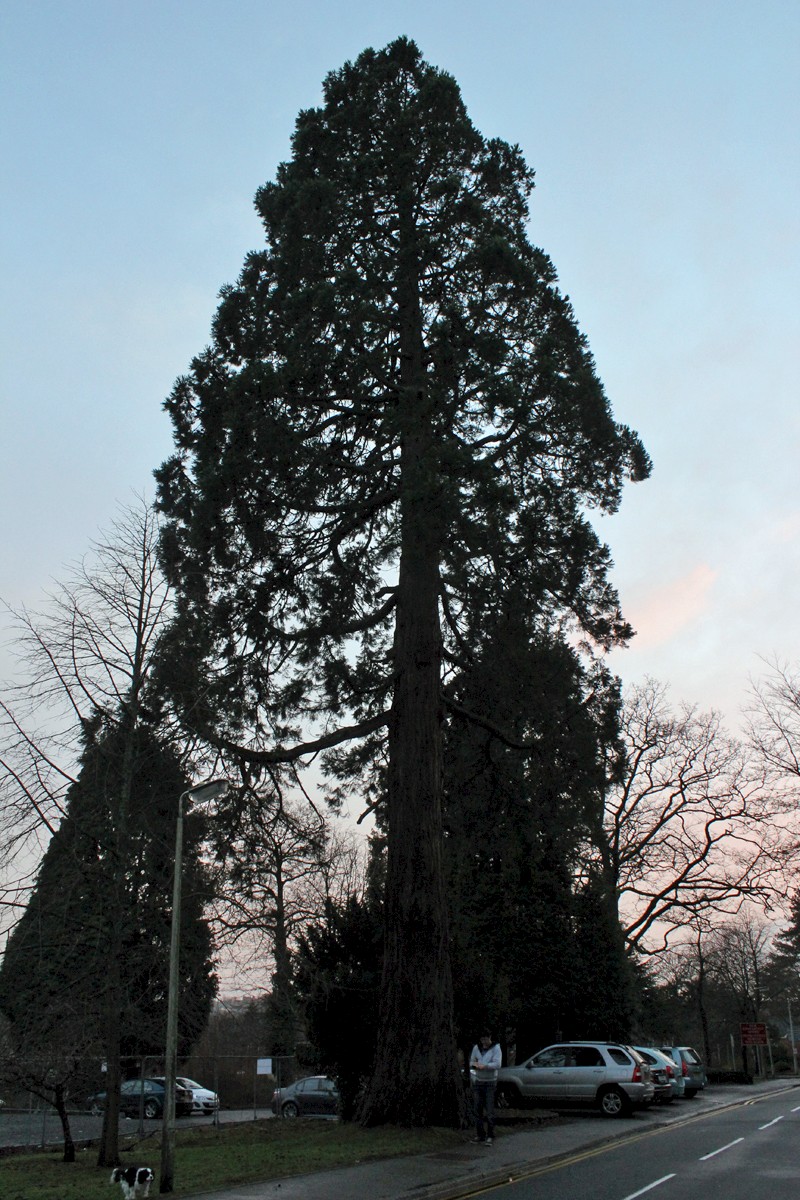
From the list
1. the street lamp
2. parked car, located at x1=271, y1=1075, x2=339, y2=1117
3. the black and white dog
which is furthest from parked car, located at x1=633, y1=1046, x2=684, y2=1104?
the black and white dog

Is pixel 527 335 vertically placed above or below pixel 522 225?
below

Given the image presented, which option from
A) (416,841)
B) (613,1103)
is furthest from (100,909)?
(613,1103)

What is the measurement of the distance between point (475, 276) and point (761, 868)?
30.6 m

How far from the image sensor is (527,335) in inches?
719

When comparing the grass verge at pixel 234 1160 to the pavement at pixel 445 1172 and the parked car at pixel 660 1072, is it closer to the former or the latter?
the pavement at pixel 445 1172

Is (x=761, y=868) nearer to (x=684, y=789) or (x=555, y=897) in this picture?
(x=684, y=789)

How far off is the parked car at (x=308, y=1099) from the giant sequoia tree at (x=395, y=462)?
1297cm

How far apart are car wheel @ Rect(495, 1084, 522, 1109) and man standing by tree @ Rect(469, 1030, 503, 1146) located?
9135 millimetres

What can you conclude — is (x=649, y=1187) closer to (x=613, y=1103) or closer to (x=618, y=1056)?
(x=613, y=1103)

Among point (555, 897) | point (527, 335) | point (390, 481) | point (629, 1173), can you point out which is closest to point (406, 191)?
point (527, 335)

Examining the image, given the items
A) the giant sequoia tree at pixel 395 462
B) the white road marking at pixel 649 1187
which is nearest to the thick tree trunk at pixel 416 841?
the giant sequoia tree at pixel 395 462

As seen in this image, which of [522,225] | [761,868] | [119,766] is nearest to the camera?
[119,766]

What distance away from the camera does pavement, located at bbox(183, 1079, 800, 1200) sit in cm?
1110

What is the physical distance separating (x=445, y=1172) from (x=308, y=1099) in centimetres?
1724
